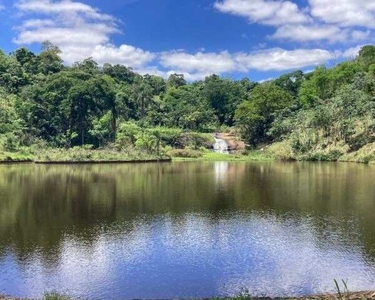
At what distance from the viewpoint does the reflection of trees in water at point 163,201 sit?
90.7 ft

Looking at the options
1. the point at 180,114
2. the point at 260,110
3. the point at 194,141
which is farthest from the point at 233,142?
the point at 180,114

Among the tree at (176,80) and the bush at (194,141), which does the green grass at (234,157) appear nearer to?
the bush at (194,141)

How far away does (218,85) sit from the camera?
136 meters

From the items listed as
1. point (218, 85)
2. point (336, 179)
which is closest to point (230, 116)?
point (218, 85)

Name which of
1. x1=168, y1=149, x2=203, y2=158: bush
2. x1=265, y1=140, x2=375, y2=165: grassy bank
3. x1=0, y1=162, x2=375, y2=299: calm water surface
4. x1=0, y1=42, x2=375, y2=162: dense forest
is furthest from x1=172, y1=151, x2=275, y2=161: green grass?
x1=0, y1=162, x2=375, y2=299: calm water surface

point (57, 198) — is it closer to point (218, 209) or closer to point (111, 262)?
point (218, 209)

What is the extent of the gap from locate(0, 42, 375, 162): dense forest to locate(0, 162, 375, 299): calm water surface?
143 feet

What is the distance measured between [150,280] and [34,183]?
119 feet

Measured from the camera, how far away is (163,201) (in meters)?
38.9

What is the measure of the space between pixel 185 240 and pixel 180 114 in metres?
97.3

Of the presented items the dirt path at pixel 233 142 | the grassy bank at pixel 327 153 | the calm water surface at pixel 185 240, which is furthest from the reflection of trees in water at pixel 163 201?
the dirt path at pixel 233 142

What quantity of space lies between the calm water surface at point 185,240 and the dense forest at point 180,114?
43.5 metres

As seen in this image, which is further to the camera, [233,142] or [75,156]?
[233,142]

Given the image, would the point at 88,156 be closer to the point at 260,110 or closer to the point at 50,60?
the point at 260,110
